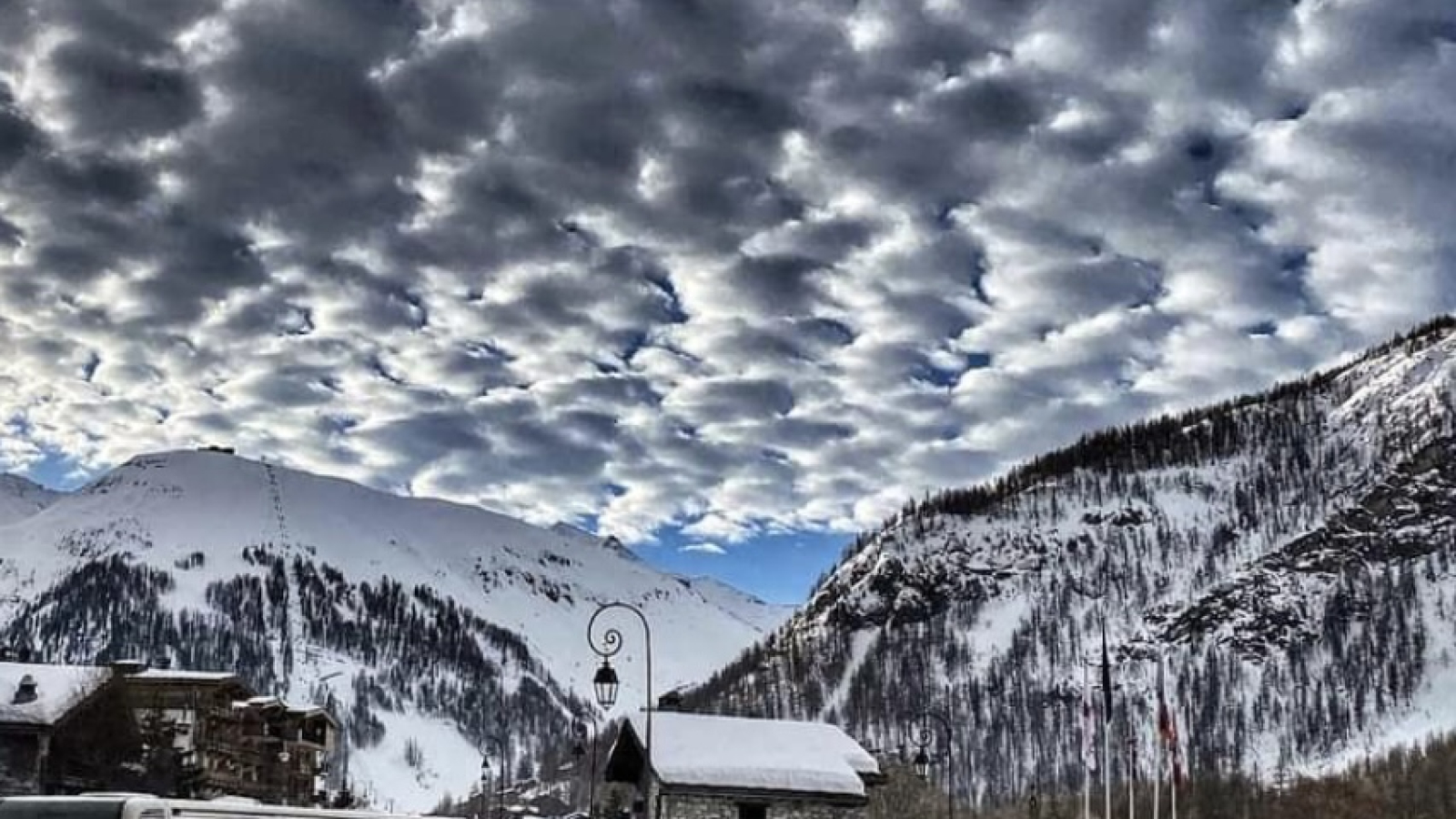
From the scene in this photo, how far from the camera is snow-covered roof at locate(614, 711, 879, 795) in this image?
47.2 m

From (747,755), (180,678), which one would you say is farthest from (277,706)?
(747,755)

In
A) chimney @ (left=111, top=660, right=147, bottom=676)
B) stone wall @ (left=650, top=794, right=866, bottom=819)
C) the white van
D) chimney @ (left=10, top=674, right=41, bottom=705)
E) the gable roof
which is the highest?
chimney @ (left=111, top=660, right=147, bottom=676)

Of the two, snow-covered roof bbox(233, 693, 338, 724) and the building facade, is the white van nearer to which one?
the building facade

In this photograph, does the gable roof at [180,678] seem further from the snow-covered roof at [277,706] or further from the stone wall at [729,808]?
the stone wall at [729,808]

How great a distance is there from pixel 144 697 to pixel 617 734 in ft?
170

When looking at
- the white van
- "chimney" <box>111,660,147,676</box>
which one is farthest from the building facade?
the white van

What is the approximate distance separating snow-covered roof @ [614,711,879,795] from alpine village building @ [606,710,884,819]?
3 cm

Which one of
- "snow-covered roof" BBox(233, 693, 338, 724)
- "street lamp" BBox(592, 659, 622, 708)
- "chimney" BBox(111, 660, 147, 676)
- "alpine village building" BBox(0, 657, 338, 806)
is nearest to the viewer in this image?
"street lamp" BBox(592, 659, 622, 708)

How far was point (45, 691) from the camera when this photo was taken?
78.7 m

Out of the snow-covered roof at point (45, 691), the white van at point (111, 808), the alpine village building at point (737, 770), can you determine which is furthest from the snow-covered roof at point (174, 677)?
the white van at point (111, 808)

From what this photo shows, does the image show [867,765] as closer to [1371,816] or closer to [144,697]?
[144,697]

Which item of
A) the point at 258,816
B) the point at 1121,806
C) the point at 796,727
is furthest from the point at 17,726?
the point at 1121,806

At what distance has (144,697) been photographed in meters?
92.5

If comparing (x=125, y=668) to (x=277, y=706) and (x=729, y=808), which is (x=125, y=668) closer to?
(x=277, y=706)
